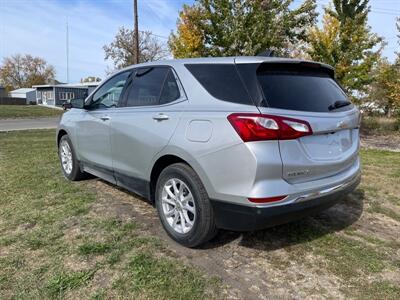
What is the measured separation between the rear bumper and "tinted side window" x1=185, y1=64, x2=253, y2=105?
A: 85 cm

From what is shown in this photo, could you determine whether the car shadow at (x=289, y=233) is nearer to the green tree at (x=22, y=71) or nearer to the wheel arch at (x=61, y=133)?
the wheel arch at (x=61, y=133)

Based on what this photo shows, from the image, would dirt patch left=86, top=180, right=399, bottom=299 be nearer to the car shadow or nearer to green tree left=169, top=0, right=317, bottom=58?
the car shadow

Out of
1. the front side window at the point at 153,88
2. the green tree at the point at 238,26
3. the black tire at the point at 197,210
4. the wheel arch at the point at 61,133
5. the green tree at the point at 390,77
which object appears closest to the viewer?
the black tire at the point at 197,210

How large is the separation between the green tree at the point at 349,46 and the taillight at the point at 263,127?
39.2 ft

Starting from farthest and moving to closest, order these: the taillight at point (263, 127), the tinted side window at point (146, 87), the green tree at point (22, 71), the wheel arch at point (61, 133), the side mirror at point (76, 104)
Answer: the green tree at point (22, 71), the wheel arch at point (61, 133), the side mirror at point (76, 104), the tinted side window at point (146, 87), the taillight at point (263, 127)

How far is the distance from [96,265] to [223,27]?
11878 millimetres

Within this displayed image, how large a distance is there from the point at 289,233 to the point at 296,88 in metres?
1.52

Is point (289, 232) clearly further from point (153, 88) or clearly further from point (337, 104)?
point (153, 88)

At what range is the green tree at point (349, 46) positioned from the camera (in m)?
13.6

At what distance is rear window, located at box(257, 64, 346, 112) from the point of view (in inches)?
116

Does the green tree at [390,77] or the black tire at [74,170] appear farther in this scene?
the green tree at [390,77]

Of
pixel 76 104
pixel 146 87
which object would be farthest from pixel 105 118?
pixel 76 104

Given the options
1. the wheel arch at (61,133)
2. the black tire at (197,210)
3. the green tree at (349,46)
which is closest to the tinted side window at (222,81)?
the black tire at (197,210)

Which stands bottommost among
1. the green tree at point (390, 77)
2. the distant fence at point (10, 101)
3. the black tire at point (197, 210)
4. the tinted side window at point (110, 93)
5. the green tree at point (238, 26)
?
the distant fence at point (10, 101)
